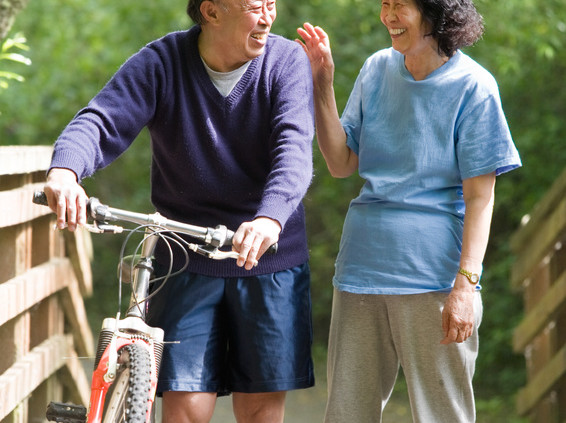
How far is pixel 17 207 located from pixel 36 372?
701mm

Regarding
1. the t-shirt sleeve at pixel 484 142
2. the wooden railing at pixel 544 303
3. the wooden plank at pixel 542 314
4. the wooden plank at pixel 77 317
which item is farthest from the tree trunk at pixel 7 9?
the wooden plank at pixel 542 314

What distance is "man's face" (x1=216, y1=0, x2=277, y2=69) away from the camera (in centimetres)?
269

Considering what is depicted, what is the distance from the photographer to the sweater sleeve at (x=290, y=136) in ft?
8.24

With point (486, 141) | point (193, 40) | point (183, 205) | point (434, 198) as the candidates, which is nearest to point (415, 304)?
point (434, 198)

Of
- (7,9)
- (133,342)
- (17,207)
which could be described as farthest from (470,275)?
(7,9)

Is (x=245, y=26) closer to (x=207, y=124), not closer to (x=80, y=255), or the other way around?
(x=207, y=124)

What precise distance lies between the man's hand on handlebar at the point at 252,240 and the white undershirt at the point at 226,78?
22.3 inches

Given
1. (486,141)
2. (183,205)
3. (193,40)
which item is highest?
(193,40)

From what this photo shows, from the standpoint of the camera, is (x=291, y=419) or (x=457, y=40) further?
(x=291, y=419)

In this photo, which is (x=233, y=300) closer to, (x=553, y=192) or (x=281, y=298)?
(x=281, y=298)

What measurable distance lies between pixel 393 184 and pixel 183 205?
63cm

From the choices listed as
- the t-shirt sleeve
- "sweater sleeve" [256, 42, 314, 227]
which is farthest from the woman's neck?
"sweater sleeve" [256, 42, 314, 227]

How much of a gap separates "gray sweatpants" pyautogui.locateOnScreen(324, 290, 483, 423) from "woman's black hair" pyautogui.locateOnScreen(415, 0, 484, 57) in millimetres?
743

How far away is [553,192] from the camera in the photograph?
14.0 ft
